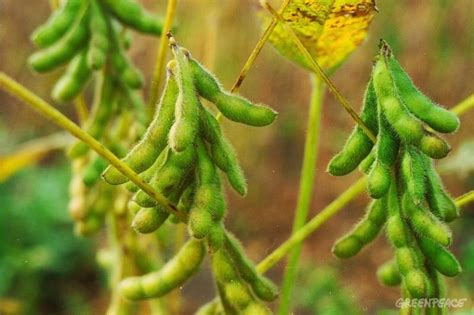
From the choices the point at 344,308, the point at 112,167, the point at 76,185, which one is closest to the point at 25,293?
the point at 344,308

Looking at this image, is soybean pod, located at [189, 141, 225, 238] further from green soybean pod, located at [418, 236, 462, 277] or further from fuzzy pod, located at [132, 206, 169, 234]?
green soybean pod, located at [418, 236, 462, 277]

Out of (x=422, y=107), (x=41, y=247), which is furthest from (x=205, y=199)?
(x=41, y=247)

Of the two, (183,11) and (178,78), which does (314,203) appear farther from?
(178,78)

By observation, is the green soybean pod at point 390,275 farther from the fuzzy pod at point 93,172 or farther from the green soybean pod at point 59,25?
the green soybean pod at point 59,25

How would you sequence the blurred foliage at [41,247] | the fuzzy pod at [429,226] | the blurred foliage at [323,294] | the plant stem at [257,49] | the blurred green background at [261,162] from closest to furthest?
1. the fuzzy pod at [429,226]
2. the plant stem at [257,49]
3. the blurred foliage at [323,294]
4. the blurred foliage at [41,247]
5. the blurred green background at [261,162]

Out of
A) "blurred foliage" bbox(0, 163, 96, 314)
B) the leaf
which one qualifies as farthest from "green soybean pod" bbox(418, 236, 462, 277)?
"blurred foliage" bbox(0, 163, 96, 314)

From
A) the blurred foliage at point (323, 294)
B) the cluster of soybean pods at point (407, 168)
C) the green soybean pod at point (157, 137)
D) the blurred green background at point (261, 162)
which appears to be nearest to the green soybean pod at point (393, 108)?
the cluster of soybean pods at point (407, 168)
